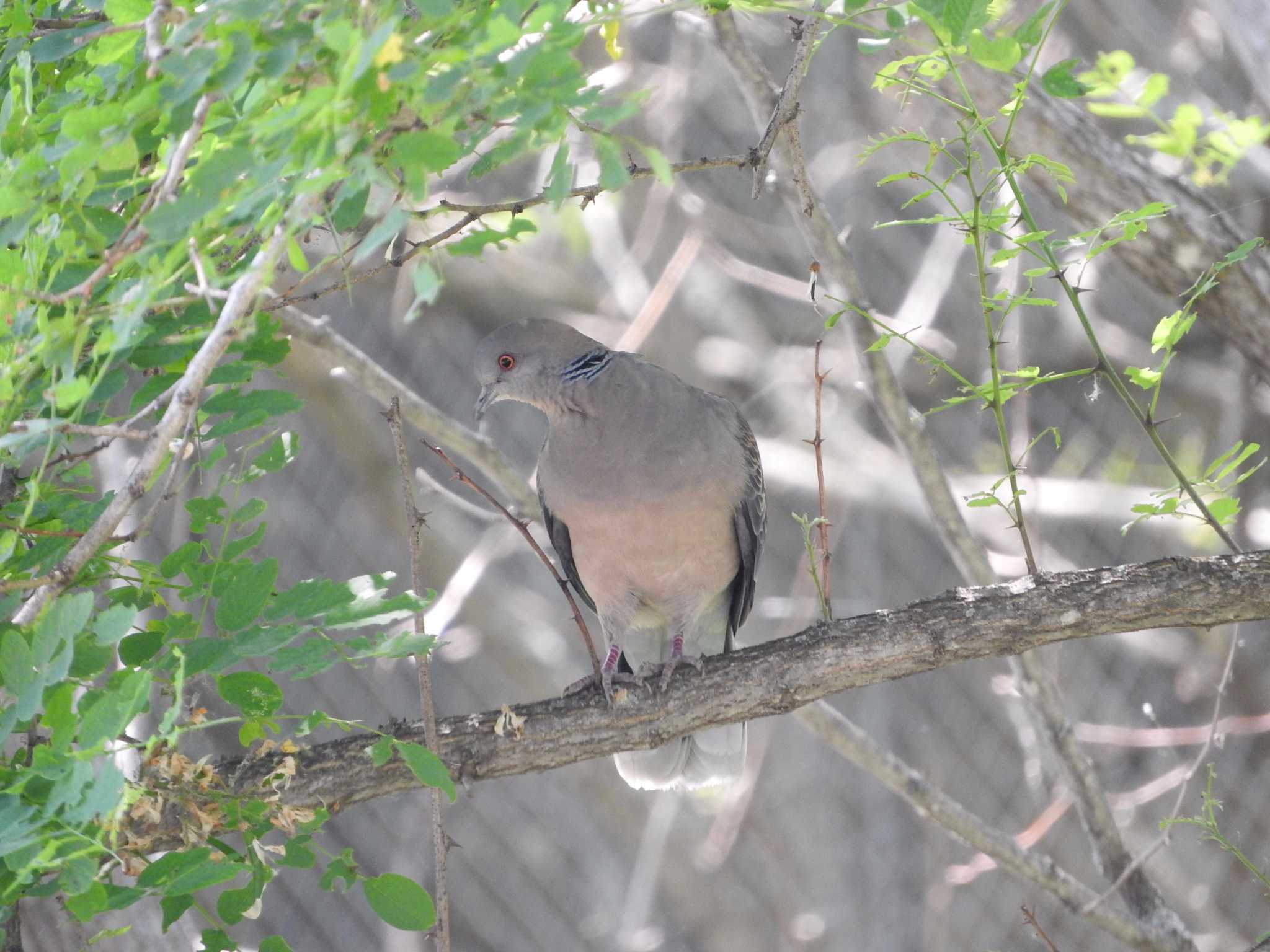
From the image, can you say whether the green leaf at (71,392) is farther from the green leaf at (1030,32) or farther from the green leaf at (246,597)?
the green leaf at (1030,32)

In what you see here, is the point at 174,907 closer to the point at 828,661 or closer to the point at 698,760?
the point at 828,661

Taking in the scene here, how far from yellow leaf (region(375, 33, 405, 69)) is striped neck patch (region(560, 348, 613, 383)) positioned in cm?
199

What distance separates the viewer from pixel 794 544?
229 inches

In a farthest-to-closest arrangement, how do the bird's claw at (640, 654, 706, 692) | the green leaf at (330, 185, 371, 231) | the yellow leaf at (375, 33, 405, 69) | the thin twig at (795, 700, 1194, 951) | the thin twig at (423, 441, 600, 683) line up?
the thin twig at (795, 700, 1194, 951), the bird's claw at (640, 654, 706, 692), the thin twig at (423, 441, 600, 683), the green leaf at (330, 185, 371, 231), the yellow leaf at (375, 33, 405, 69)

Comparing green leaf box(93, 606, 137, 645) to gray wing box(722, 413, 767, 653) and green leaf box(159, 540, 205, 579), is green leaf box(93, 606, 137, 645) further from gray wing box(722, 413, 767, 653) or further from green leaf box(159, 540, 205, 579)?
gray wing box(722, 413, 767, 653)

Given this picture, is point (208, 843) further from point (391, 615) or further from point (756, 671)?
point (756, 671)

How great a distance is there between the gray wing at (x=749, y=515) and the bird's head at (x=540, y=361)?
0.45 metres

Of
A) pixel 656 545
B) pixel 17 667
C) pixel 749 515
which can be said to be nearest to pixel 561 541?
pixel 656 545

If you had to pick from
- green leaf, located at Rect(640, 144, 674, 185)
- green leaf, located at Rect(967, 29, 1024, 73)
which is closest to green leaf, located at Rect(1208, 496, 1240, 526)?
green leaf, located at Rect(967, 29, 1024, 73)

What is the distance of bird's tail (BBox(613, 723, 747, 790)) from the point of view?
3.20 metres

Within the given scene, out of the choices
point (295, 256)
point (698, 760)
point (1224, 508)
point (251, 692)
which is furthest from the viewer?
point (698, 760)

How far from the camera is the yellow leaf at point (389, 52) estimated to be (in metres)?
0.95

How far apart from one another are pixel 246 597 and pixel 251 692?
0.78 feet

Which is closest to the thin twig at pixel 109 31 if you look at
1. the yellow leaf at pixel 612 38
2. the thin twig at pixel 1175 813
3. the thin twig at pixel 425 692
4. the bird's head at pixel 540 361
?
the thin twig at pixel 425 692
